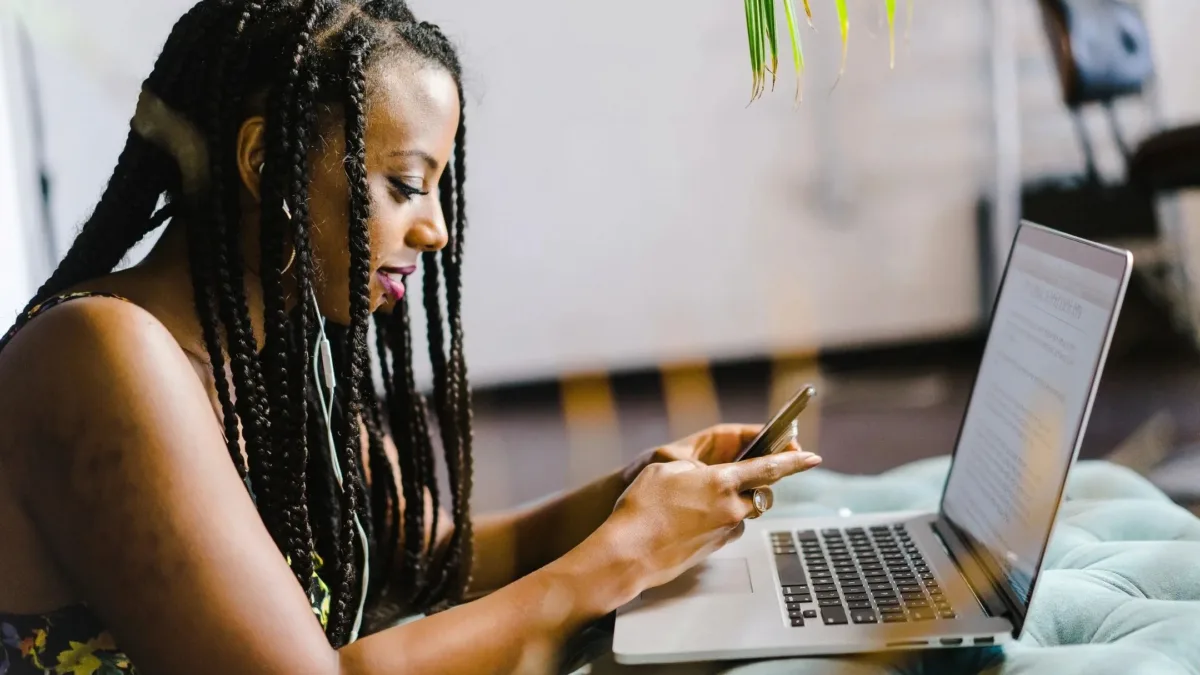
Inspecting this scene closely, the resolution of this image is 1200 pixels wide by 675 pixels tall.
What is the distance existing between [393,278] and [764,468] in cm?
33

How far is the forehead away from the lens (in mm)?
784

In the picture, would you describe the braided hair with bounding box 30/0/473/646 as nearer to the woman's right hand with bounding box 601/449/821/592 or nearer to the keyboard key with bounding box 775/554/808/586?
the woman's right hand with bounding box 601/449/821/592

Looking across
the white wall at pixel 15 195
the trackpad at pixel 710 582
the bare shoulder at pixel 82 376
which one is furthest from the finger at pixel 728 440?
the white wall at pixel 15 195

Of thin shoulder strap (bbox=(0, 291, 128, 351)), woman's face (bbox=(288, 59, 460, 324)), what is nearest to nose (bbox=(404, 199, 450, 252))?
woman's face (bbox=(288, 59, 460, 324))

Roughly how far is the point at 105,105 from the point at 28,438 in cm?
167

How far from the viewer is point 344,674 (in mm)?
661

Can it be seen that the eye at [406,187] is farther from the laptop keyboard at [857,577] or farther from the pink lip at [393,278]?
the laptop keyboard at [857,577]

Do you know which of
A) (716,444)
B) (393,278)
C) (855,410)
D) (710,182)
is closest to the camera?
(393,278)

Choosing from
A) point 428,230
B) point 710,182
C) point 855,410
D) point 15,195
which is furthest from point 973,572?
point 710,182

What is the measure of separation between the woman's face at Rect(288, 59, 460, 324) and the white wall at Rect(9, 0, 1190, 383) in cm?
187

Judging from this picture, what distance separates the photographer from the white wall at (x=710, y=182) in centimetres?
A: 272

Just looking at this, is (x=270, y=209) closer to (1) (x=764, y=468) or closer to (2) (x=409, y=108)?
(2) (x=409, y=108)

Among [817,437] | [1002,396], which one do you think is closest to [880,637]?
[1002,396]

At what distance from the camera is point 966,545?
90cm
